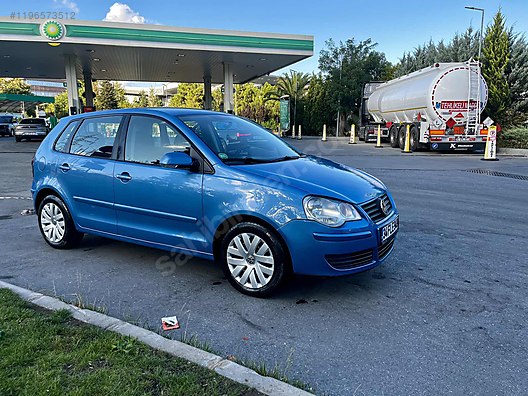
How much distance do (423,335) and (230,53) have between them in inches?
829

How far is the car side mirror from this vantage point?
421 cm

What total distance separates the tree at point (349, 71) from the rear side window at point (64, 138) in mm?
33738

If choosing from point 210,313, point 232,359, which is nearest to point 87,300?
point 210,313

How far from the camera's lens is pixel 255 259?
4004mm

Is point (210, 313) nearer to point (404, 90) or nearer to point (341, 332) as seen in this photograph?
point (341, 332)

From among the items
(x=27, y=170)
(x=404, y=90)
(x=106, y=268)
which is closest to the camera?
(x=106, y=268)

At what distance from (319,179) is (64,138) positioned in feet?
10.9

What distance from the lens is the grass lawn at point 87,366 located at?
8.41 feet

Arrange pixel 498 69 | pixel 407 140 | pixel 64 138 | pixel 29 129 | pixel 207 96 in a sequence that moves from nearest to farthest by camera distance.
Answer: pixel 64 138, pixel 407 140, pixel 498 69, pixel 29 129, pixel 207 96

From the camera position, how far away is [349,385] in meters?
2.76

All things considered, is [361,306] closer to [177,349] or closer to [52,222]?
[177,349]

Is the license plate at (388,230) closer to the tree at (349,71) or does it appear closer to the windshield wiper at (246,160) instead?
the windshield wiper at (246,160)

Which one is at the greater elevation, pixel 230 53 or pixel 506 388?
pixel 230 53

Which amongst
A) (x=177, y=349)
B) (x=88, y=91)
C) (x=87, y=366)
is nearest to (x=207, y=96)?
(x=88, y=91)
